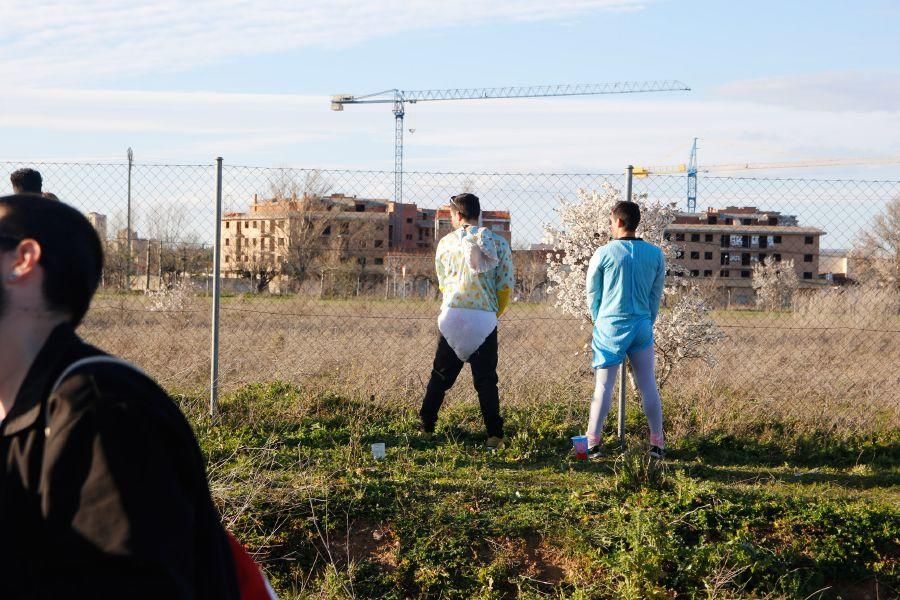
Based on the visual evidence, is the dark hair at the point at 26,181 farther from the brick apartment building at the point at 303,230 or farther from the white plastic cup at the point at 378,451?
the white plastic cup at the point at 378,451

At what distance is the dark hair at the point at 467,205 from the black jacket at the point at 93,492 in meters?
5.43

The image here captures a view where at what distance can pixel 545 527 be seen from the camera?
532cm

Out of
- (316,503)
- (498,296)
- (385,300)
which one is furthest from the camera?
(385,300)

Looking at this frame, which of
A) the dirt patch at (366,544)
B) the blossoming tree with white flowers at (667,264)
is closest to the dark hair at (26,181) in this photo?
the dirt patch at (366,544)

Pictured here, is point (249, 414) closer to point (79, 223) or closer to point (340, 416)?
point (340, 416)

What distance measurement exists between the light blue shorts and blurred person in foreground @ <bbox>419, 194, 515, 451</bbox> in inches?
32.2

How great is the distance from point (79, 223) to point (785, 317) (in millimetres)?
13943

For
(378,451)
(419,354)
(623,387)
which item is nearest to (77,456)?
(378,451)

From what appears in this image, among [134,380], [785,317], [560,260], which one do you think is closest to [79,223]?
[134,380]

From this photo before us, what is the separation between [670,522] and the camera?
17.5 ft

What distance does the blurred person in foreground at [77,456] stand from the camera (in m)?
1.54

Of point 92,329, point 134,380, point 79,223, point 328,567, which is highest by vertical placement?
point 79,223

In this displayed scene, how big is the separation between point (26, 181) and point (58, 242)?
18.6 feet

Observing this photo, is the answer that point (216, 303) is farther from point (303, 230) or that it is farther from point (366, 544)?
point (303, 230)
